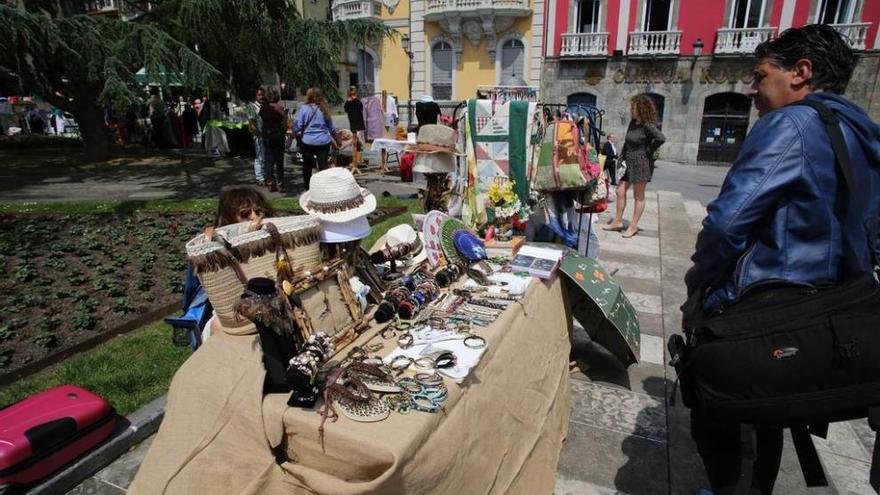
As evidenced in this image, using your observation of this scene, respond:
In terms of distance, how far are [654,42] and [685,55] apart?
1236 millimetres

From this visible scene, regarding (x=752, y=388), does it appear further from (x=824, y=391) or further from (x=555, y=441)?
(x=555, y=441)

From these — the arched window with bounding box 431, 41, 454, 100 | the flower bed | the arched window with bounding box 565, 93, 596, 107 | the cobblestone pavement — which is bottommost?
the cobblestone pavement

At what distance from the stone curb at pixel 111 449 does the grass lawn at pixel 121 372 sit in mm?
138

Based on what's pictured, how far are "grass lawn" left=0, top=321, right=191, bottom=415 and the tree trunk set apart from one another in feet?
37.7

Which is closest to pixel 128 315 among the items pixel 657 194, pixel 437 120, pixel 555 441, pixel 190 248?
pixel 190 248

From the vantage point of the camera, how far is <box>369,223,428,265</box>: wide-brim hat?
121 inches

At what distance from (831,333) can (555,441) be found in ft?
4.57

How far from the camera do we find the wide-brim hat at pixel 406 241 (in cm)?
308

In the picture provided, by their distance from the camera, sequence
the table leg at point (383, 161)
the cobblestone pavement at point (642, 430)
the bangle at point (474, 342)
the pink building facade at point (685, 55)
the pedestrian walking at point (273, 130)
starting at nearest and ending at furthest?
the bangle at point (474, 342) → the cobblestone pavement at point (642, 430) → the pedestrian walking at point (273, 130) → the table leg at point (383, 161) → the pink building facade at point (685, 55)

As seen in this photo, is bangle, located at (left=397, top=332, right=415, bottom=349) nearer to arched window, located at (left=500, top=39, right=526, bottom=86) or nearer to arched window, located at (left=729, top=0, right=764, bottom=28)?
arched window, located at (left=729, top=0, right=764, bottom=28)

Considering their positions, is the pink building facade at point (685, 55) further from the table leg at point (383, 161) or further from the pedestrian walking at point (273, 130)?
the pedestrian walking at point (273, 130)

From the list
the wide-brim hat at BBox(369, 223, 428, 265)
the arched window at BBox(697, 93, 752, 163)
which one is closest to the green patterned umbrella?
the wide-brim hat at BBox(369, 223, 428, 265)

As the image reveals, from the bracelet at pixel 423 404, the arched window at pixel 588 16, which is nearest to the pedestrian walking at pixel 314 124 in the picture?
the bracelet at pixel 423 404

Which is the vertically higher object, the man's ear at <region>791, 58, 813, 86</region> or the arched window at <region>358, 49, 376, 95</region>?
the arched window at <region>358, 49, 376, 95</region>
